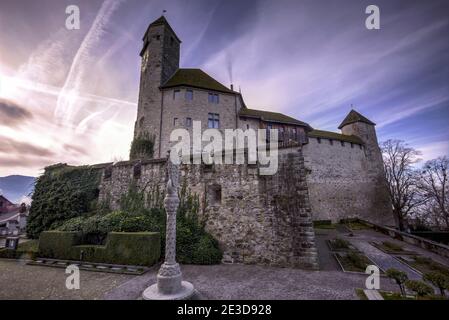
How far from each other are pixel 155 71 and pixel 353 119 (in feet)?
103

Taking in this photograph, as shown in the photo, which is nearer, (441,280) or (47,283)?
(441,280)

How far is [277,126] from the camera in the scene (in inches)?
913

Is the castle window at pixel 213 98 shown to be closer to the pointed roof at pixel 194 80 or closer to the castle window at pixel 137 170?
the pointed roof at pixel 194 80

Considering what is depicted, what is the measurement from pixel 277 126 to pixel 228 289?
20085 millimetres

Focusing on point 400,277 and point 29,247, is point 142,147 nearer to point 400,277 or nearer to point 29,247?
point 29,247

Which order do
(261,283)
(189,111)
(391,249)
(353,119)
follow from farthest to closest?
(353,119) → (189,111) → (391,249) → (261,283)

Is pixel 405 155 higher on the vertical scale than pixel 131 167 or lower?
higher

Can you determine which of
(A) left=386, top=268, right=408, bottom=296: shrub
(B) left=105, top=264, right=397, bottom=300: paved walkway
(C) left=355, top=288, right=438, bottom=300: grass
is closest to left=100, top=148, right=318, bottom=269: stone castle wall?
(B) left=105, top=264, right=397, bottom=300: paved walkway

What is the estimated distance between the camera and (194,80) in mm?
21203

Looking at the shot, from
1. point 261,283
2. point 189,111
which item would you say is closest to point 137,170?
point 261,283

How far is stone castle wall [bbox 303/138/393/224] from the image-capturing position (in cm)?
2567

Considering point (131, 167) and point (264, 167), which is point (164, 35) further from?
point (264, 167)

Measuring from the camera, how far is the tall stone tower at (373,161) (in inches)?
1111
